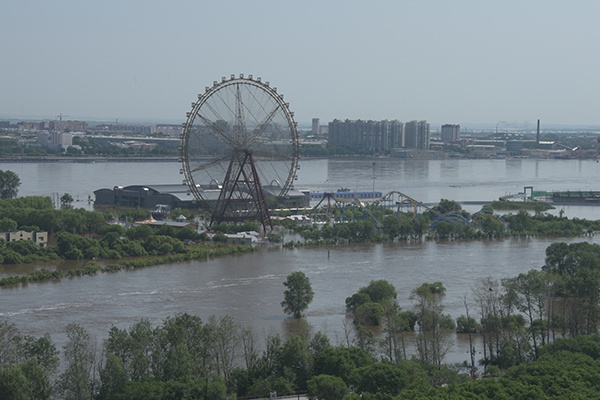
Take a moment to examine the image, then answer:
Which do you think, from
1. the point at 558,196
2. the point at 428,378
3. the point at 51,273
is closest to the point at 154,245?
the point at 51,273

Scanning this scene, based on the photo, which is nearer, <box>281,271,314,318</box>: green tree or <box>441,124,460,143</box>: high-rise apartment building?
<box>281,271,314,318</box>: green tree

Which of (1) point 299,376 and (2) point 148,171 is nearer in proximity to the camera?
(1) point 299,376

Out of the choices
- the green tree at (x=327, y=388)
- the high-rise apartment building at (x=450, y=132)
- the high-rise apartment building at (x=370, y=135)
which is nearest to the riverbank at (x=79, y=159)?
the high-rise apartment building at (x=370, y=135)

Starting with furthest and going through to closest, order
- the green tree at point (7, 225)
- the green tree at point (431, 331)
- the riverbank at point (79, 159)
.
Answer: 1. the riverbank at point (79, 159)
2. the green tree at point (7, 225)
3. the green tree at point (431, 331)

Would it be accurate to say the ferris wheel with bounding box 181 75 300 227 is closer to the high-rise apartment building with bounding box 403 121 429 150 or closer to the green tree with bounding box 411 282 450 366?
the green tree with bounding box 411 282 450 366

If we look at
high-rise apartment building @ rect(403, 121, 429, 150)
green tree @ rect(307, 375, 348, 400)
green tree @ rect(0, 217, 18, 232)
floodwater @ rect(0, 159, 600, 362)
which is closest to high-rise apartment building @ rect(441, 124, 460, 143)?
high-rise apartment building @ rect(403, 121, 429, 150)

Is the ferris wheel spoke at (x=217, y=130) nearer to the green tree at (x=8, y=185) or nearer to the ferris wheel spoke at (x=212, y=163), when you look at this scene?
the ferris wheel spoke at (x=212, y=163)

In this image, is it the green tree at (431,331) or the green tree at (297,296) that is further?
the green tree at (297,296)

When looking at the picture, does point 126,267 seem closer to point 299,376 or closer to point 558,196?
point 299,376
